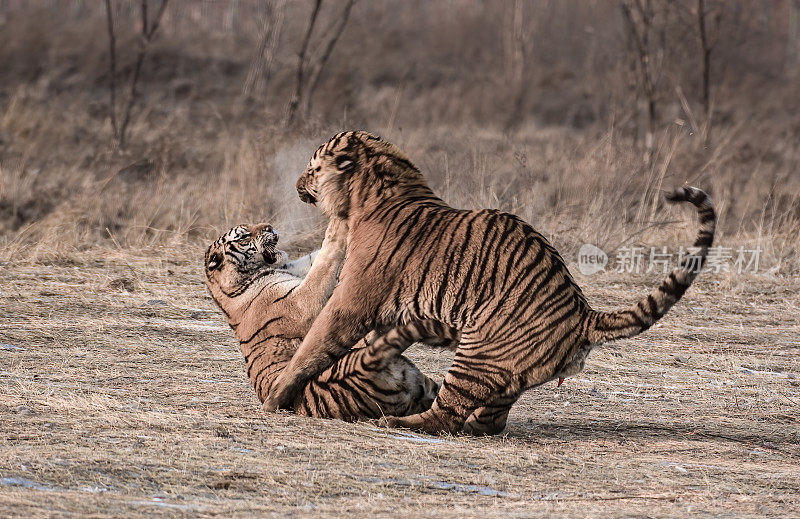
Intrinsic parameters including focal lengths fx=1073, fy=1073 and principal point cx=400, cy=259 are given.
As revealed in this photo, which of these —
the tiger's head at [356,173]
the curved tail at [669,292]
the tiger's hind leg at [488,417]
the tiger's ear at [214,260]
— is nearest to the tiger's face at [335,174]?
the tiger's head at [356,173]

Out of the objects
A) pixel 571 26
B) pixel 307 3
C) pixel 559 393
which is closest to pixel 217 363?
pixel 559 393

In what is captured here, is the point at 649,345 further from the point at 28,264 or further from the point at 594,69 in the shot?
the point at 594,69

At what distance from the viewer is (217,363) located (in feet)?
19.4

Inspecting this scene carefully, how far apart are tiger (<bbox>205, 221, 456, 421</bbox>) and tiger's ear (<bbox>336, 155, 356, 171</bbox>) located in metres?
0.26

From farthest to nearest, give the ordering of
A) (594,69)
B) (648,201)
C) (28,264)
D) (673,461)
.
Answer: (594,69)
(648,201)
(28,264)
(673,461)

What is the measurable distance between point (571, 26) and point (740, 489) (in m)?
29.4

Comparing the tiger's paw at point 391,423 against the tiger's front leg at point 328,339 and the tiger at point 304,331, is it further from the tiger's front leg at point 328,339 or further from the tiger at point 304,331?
the tiger's front leg at point 328,339

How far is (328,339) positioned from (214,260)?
3.63 feet

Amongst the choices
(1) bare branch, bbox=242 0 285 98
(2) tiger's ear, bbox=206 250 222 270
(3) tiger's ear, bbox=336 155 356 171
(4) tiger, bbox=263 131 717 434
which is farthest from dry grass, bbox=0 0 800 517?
(3) tiger's ear, bbox=336 155 356 171

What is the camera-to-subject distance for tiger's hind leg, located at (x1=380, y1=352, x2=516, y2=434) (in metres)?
4.37

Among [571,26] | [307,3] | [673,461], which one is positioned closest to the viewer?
[673,461]

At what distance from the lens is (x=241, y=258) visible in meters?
5.33

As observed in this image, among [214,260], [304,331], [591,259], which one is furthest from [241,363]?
[591,259]

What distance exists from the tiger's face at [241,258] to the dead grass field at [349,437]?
0.53m
